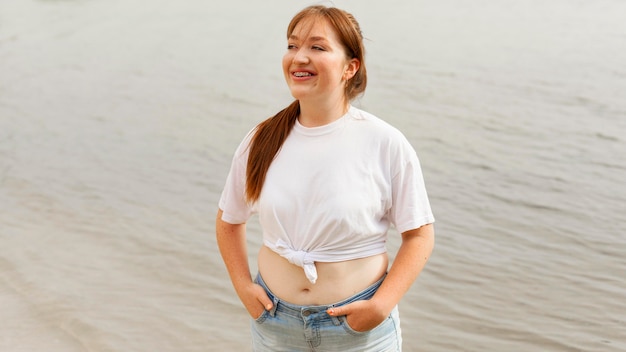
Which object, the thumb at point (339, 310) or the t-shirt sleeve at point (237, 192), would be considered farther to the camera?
the t-shirt sleeve at point (237, 192)

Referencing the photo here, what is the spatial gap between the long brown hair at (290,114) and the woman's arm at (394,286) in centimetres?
47

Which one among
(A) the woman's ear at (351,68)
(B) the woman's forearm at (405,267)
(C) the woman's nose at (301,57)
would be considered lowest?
(B) the woman's forearm at (405,267)

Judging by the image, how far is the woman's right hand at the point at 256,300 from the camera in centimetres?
264

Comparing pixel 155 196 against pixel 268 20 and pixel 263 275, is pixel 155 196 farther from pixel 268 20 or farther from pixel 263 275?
pixel 268 20

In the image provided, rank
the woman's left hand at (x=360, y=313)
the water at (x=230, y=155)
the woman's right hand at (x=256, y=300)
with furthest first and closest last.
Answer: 1. the water at (x=230, y=155)
2. the woman's right hand at (x=256, y=300)
3. the woman's left hand at (x=360, y=313)

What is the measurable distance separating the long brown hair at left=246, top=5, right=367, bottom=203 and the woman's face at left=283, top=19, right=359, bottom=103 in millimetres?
26

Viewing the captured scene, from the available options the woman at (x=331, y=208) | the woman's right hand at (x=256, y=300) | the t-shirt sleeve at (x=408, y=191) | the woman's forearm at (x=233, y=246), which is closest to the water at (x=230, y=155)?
the woman's forearm at (x=233, y=246)

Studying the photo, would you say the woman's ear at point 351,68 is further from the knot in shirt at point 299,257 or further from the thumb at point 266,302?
the thumb at point 266,302

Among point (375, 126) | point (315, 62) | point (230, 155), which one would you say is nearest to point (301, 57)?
point (315, 62)

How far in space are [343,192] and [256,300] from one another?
1.46ft

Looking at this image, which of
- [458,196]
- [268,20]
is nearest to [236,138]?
[458,196]

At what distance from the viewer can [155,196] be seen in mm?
7051

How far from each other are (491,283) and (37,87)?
6.88 m

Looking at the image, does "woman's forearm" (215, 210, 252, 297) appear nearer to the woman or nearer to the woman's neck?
the woman
